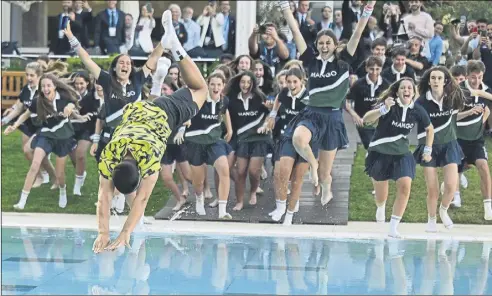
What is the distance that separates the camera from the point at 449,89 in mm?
11711

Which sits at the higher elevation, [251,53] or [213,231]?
[251,53]

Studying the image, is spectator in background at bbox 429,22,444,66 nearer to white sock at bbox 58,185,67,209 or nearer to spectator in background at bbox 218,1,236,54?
spectator in background at bbox 218,1,236,54

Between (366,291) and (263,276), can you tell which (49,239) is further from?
(366,291)

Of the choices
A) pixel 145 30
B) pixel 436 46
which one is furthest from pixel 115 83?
pixel 145 30

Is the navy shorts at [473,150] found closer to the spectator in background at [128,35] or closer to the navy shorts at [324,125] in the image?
the navy shorts at [324,125]

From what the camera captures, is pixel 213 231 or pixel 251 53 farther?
pixel 251 53

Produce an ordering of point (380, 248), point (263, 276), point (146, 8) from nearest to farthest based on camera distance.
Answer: point (263, 276), point (380, 248), point (146, 8)

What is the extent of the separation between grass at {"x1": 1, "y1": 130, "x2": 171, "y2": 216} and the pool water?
2065 millimetres

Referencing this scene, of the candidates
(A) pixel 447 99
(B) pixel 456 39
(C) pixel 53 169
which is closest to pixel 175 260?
(A) pixel 447 99

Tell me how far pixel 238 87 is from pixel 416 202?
279 centimetres

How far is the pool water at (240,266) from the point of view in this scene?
8453 millimetres

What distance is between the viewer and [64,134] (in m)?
13.7

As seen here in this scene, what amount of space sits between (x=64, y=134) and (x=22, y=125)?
115 centimetres

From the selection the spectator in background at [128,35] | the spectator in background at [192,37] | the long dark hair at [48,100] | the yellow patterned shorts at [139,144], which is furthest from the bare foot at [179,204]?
the spectator in background at [128,35]
